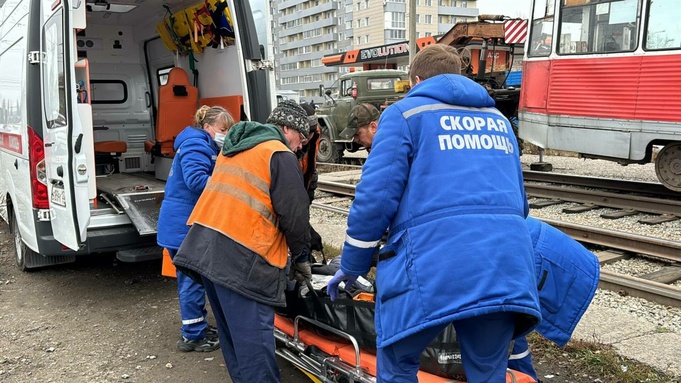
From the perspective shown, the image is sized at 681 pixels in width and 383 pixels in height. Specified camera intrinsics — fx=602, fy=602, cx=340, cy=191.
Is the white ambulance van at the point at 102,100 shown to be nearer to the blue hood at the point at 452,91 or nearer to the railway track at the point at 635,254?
the blue hood at the point at 452,91

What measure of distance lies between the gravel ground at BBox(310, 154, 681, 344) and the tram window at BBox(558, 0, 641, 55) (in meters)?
2.46

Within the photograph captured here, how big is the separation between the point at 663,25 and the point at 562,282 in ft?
21.9

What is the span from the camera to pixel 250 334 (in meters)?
3.07

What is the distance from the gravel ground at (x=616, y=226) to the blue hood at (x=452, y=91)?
2818mm

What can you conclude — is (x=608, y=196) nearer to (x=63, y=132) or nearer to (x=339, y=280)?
(x=339, y=280)

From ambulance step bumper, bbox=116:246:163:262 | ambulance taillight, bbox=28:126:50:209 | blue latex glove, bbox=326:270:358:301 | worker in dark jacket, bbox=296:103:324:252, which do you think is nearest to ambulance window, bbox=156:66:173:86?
ambulance taillight, bbox=28:126:50:209

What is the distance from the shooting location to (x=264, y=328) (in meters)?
3.09

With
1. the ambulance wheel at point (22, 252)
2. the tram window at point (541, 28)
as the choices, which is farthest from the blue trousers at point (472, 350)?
the tram window at point (541, 28)

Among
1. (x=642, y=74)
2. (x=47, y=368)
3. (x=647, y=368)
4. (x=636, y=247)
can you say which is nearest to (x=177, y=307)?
(x=47, y=368)

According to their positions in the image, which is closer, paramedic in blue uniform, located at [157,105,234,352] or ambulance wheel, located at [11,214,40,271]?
paramedic in blue uniform, located at [157,105,234,352]

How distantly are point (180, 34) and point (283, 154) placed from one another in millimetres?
5291

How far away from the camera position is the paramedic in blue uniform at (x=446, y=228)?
86.7 inches

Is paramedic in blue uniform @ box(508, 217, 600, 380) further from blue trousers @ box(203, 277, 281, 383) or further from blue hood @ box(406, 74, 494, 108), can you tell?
blue trousers @ box(203, 277, 281, 383)

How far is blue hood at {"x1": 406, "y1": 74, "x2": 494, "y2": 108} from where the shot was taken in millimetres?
2320
